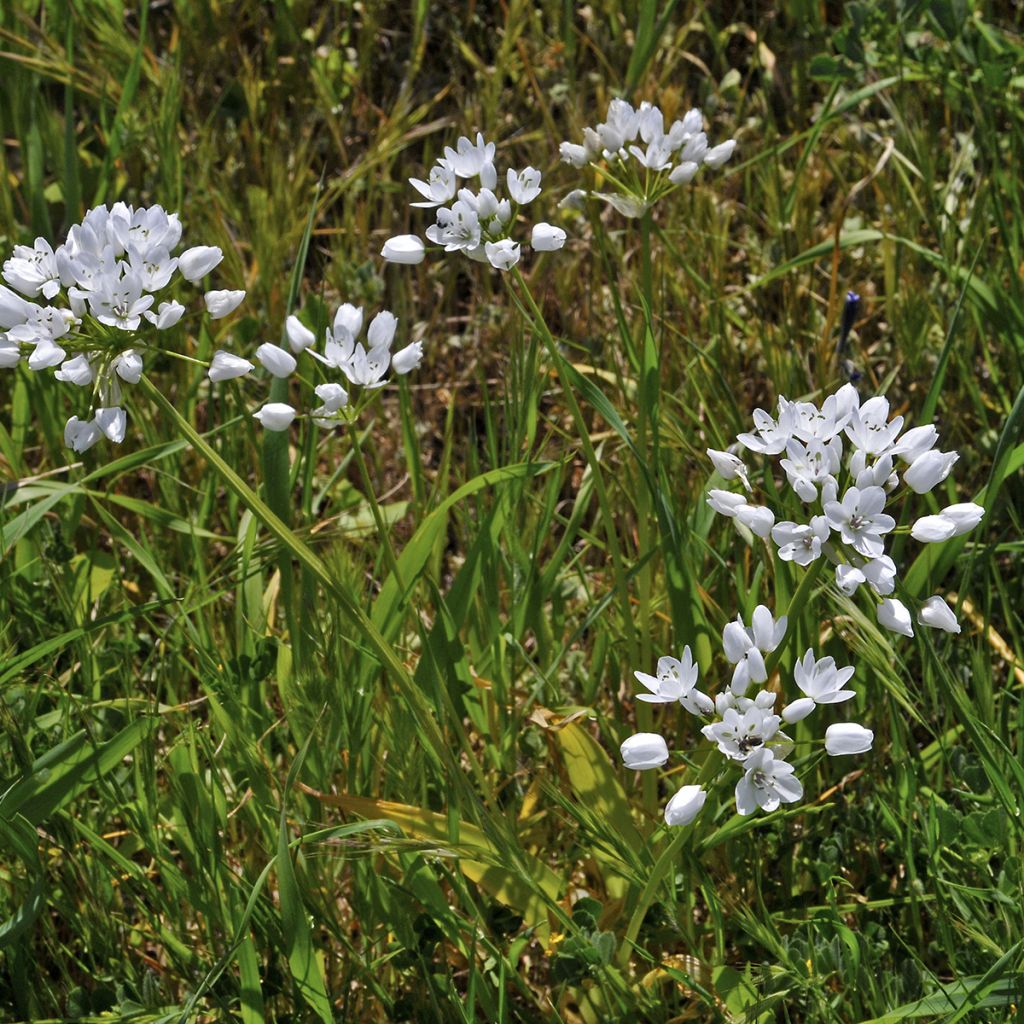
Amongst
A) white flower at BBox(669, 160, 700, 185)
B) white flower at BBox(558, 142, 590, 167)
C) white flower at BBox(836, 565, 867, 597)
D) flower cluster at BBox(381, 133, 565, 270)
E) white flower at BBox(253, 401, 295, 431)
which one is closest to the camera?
white flower at BBox(836, 565, 867, 597)

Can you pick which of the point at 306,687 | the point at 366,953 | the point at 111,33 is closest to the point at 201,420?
the point at 111,33

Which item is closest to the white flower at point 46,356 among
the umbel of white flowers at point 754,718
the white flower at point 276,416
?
the white flower at point 276,416

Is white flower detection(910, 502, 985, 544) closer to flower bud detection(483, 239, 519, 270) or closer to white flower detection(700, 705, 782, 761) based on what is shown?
white flower detection(700, 705, 782, 761)

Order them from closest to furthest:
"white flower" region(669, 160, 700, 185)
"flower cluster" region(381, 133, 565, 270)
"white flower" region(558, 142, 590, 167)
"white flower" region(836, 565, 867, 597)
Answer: "white flower" region(836, 565, 867, 597) < "flower cluster" region(381, 133, 565, 270) < "white flower" region(669, 160, 700, 185) < "white flower" region(558, 142, 590, 167)

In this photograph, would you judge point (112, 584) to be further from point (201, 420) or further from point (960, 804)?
point (960, 804)

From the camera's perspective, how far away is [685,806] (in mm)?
1260

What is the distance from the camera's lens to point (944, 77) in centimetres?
275

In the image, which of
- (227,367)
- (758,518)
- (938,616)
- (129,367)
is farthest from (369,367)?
(938,616)

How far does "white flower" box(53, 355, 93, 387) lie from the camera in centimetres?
128

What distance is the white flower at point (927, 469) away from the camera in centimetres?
127

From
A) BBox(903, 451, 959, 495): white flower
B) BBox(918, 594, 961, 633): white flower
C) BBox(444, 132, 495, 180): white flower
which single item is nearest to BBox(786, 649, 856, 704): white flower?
BBox(918, 594, 961, 633): white flower

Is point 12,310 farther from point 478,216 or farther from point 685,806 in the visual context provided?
point 685,806

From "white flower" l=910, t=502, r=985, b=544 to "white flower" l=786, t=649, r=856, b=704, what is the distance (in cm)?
17

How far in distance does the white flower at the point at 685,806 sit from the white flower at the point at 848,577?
0.27 meters
